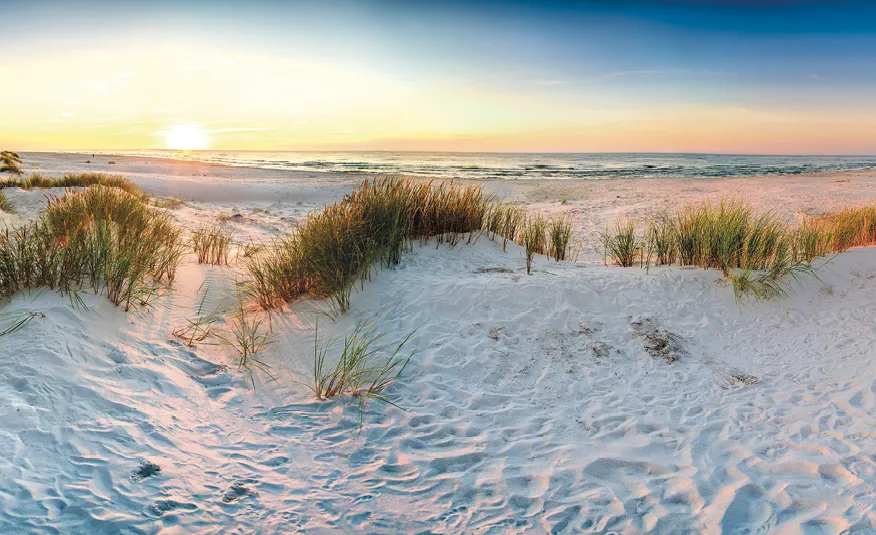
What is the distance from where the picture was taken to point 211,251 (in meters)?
7.15

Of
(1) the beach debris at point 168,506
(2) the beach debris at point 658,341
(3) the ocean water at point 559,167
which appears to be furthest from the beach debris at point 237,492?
(3) the ocean water at point 559,167

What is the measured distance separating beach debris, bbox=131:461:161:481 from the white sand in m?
0.04

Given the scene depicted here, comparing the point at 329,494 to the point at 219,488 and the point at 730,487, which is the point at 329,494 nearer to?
the point at 219,488

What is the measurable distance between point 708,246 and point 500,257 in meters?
2.70

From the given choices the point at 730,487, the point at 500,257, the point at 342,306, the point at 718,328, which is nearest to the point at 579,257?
the point at 500,257

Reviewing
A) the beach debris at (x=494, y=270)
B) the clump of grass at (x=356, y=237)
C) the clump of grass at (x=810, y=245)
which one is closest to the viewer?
the clump of grass at (x=356, y=237)

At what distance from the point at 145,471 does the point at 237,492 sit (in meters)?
0.50

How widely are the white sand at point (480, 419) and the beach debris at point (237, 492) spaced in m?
0.02

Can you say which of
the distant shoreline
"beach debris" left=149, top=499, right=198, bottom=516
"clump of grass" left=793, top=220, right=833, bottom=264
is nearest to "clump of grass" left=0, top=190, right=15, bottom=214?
the distant shoreline

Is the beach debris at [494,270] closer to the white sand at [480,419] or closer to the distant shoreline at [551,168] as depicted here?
the white sand at [480,419]

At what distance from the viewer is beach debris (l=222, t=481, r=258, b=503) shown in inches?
105

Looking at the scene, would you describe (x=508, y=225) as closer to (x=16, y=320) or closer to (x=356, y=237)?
(x=356, y=237)

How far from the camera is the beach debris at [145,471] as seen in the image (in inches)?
105

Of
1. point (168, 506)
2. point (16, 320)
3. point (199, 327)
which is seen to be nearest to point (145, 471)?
point (168, 506)
